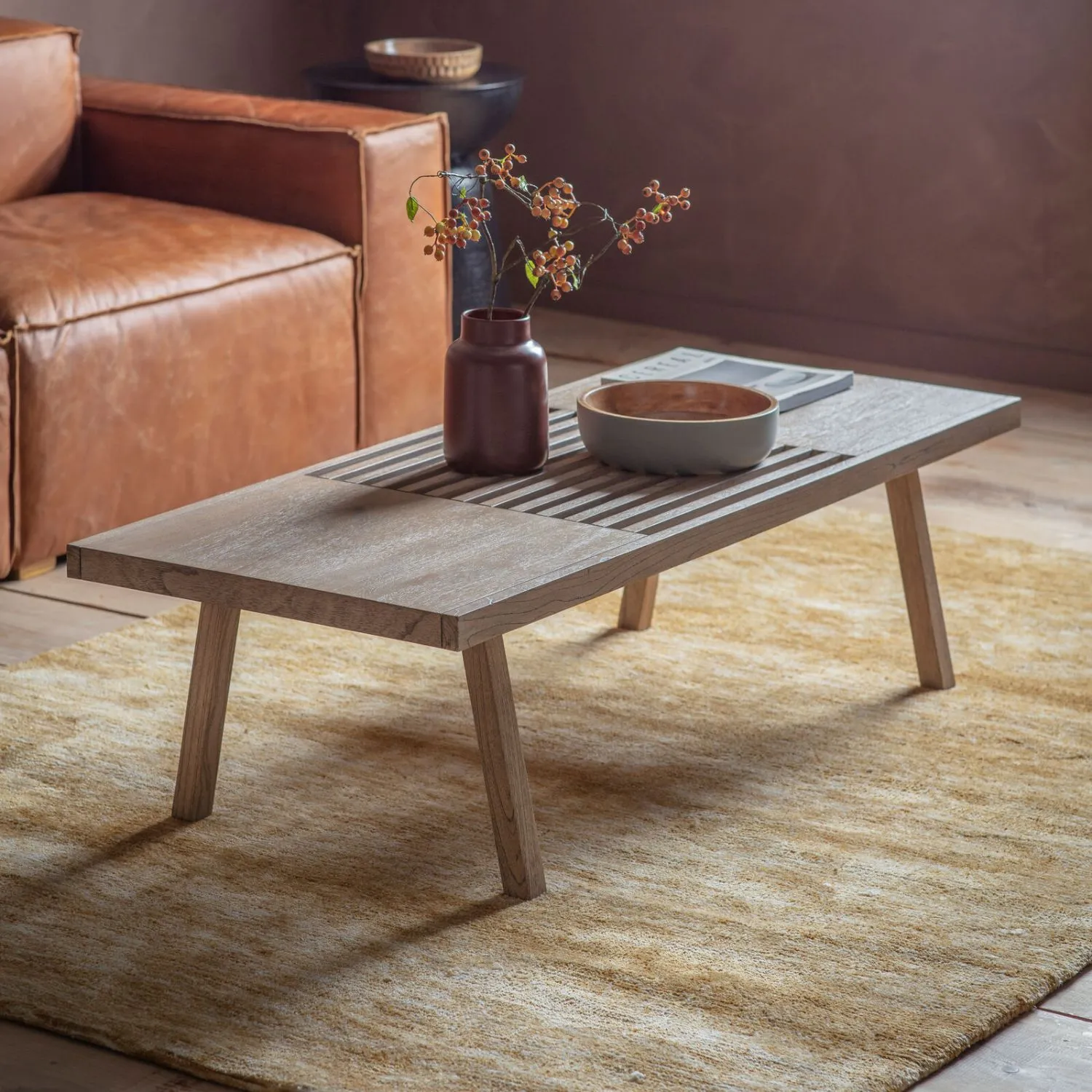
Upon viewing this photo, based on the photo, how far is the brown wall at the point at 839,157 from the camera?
4.14 metres

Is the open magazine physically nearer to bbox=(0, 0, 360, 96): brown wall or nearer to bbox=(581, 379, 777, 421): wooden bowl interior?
bbox=(581, 379, 777, 421): wooden bowl interior

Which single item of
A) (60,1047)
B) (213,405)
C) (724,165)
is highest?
(724,165)

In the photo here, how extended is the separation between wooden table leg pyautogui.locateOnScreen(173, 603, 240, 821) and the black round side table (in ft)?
6.36

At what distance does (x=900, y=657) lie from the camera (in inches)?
103

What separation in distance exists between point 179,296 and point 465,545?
49.7 inches

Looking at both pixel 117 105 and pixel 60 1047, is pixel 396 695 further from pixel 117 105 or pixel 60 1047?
pixel 117 105

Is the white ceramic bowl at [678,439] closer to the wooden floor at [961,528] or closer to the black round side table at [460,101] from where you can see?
the wooden floor at [961,528]

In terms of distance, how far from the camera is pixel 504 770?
6.13 ft

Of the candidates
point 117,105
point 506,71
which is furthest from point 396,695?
point 506,71

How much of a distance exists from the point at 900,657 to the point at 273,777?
2.96 ft

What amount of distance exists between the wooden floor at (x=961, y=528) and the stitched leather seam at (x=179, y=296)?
1.26 ft

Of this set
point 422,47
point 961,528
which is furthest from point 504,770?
point 422,47

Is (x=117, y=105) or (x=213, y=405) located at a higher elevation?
Answer: (x=117, y=105)

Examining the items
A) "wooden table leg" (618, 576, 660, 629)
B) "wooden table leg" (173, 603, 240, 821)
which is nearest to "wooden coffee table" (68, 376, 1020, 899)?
"wooden table leg" (173, 603, 240, 821)
